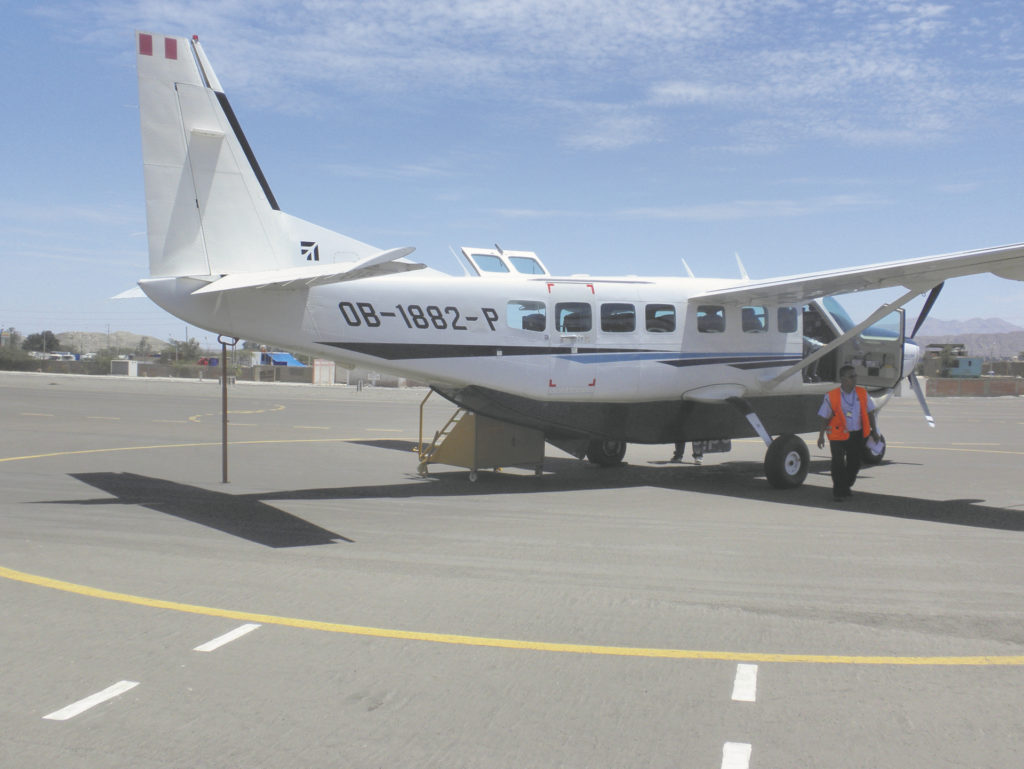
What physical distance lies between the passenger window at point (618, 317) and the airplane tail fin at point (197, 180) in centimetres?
464

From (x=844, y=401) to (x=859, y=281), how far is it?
1.98 metres

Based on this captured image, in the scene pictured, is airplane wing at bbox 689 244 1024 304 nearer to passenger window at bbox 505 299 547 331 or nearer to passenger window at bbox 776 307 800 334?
passenger window at bbox 776 307 800 334

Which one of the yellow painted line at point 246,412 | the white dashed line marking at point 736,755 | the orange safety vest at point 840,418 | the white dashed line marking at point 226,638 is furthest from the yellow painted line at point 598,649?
the yellow painted line at point 246,412

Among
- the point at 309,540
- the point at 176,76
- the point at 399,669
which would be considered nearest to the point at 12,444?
the point at 176,76

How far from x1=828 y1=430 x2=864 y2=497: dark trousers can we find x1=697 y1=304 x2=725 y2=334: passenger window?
2.88 m

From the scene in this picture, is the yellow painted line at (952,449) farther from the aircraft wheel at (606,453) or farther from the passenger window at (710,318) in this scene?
the passenger window at (710,318)

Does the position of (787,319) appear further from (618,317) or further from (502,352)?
Answer: (502,352)

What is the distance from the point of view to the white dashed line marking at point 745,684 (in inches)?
188

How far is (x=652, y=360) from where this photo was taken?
1368 cm

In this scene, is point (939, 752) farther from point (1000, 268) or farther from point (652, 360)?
point (652, 360)

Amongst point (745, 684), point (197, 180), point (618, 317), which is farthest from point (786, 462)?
point (197, 180)

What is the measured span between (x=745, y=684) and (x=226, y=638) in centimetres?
331

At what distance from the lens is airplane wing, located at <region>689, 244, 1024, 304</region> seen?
11.0 meters

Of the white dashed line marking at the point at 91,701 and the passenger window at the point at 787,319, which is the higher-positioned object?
the passenger window at the point at 787,319
